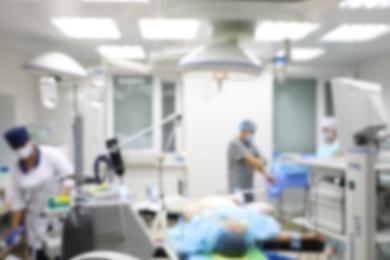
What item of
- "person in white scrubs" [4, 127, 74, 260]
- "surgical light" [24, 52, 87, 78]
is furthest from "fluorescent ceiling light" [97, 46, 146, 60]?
"person in white scrubs" [4, 127, 74, 260]

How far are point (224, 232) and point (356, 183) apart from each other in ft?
2.47

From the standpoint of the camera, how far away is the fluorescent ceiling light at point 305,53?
4.18m

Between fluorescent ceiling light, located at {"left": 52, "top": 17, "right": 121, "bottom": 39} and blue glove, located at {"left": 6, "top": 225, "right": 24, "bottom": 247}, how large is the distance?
76.9 inches

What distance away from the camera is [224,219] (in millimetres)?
1742

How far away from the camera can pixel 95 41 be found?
3.81 meters

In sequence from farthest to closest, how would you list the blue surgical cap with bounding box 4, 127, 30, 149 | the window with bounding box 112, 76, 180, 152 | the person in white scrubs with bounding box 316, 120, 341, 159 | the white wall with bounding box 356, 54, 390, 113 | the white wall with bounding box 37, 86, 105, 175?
the window with bounding box 112, 76, 180, 152, the white wall with bounding box 37, 86, 105, 175, the white wall with bounding box 356, 54, 390, 113, the person in white scrubs with bounding box 316, 120, 341, 159, the blue surgical cap with bounding box 4, 127, 30, 149

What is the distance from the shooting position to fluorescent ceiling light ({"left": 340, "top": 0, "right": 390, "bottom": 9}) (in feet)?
8.22

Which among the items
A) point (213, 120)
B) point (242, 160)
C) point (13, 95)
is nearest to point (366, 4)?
point (242, 160)

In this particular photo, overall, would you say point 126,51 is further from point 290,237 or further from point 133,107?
point 290,237

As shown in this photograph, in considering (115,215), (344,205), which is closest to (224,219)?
(115,215)

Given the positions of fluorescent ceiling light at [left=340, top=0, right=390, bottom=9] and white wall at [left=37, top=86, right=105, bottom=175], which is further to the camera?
white wall at [left=37, top=86, right=105, bottom=175]

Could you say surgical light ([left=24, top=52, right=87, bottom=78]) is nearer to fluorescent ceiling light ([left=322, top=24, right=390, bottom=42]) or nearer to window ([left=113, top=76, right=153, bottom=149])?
window ([left=113, top=76, right=153, bottom=149])

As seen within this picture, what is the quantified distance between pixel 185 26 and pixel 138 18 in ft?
→ 1.50

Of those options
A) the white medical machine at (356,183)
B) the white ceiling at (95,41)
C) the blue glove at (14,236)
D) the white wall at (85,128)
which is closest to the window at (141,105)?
the white wall at (85,128)
